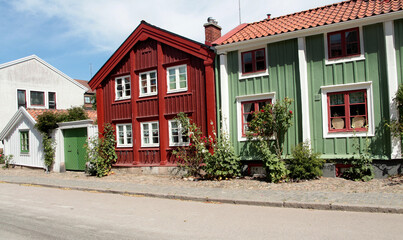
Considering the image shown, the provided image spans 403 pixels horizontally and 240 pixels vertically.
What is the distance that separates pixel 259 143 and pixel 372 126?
148 inches

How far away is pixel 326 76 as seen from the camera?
39.7 ft

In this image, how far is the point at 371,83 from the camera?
11.3 metres

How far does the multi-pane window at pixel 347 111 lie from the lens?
11.6m

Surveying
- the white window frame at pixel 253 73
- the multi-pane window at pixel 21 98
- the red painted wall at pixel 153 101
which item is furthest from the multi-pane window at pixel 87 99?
the white window frame at pixel 253 73

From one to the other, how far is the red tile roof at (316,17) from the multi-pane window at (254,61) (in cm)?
65

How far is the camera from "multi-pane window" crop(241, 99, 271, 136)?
1338 cm

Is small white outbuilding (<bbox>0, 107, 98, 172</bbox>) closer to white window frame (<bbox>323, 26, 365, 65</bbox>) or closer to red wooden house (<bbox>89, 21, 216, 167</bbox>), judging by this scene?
red wooden house (<bbox>89, 21, 216, 167</bbox>)

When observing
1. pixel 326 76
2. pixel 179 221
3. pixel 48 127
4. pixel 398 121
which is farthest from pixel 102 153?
pixel 398 121

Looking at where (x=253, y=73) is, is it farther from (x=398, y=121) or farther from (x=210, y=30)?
(x=398, y=121)

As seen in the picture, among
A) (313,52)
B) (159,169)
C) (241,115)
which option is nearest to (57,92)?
(159,169)

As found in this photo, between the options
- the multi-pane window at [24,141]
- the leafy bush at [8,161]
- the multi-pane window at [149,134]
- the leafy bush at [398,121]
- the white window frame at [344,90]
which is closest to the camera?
the leafy bush at [398,121]

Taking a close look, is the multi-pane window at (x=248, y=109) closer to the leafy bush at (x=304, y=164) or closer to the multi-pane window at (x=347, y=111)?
the leafy bush at (x=304, y=164)

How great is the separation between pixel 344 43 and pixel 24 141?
1826 centimetres

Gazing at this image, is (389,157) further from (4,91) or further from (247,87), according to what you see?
(4,91)
